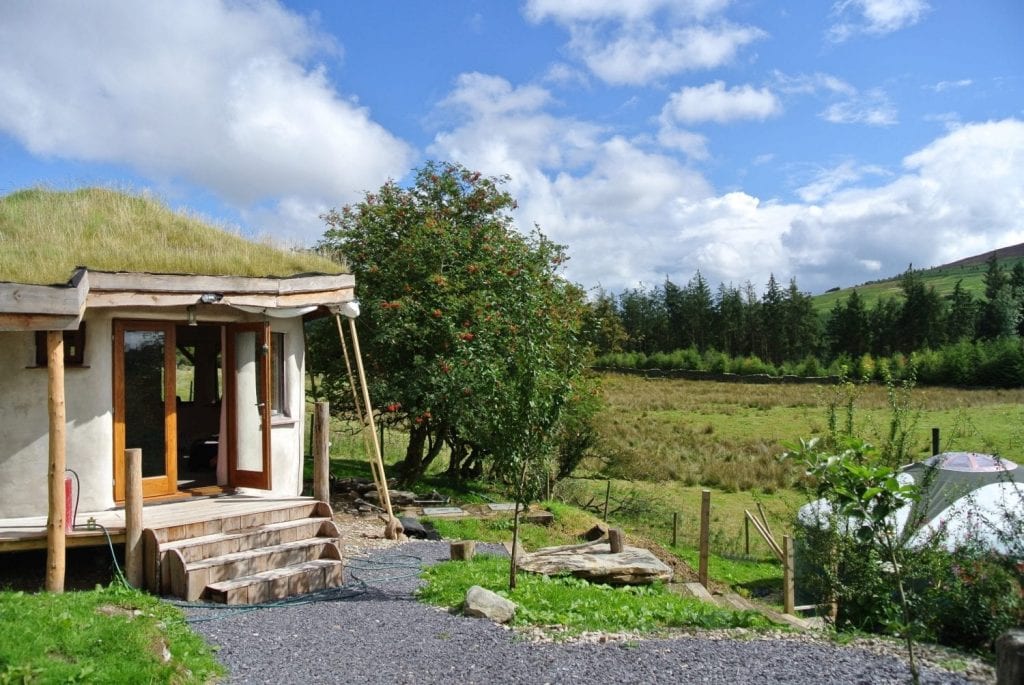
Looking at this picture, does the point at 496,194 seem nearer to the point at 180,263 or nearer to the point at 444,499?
the point at 444,499

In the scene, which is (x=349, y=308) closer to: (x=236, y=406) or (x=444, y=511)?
(x=236, y=406)

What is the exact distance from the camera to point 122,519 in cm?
898

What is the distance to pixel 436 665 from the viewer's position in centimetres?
642

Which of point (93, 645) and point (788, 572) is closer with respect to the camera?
point (93, 645)

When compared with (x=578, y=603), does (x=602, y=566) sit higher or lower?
lower

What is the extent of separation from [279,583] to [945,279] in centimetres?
13152

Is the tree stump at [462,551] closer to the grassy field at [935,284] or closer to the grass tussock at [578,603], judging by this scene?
the grass tussock at [578,603]

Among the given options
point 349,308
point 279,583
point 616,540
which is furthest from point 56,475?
point 616,540

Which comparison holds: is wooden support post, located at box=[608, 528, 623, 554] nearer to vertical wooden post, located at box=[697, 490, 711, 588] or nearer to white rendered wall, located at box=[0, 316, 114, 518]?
vertical wooden post, located at box=[697, 490, 711, 588]

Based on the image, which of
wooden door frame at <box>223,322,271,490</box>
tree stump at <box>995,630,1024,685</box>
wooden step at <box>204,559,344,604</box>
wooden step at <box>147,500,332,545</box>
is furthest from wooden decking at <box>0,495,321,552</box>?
tree stump at <box>995,630,1024,685</box>

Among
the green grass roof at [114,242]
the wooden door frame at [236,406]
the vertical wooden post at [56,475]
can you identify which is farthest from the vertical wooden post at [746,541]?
the vertical wooden post at [56,475]

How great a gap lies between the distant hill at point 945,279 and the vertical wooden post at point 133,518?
356ft

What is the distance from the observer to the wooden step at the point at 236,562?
8195 millimetres

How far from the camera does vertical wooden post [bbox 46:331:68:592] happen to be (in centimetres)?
804
